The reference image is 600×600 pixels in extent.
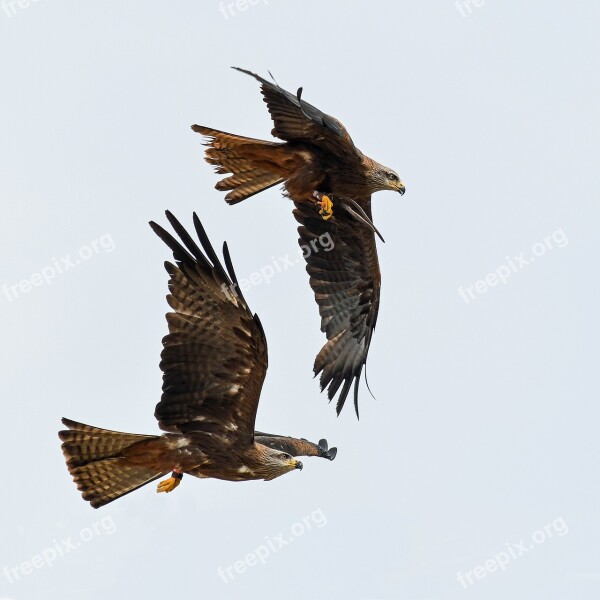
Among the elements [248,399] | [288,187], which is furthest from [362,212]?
[248,399]

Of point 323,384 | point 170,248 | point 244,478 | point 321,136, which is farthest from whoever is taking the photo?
point 323,384

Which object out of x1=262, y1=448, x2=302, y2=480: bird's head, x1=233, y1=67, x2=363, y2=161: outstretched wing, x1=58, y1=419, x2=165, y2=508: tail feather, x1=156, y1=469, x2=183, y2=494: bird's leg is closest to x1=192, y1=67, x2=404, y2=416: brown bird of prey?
x1=233, y1=67, x2=363, y2=161: outstretched wing

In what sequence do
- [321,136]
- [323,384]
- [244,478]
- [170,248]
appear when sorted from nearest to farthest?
[170,248], [244,478], [321,136], [323,384]

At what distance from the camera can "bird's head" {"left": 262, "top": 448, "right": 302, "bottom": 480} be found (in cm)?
1522

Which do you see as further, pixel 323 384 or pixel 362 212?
pixel 323 384

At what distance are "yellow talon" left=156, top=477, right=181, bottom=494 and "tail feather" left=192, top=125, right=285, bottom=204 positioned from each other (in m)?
3.64

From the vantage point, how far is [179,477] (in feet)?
50.4

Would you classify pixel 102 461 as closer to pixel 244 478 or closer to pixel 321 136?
pixel 244 478

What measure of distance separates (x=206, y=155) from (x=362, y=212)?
6.24 feet

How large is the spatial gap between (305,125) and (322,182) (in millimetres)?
705

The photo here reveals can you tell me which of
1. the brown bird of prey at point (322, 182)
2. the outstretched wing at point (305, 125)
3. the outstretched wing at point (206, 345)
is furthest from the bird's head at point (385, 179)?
the outstretched wing at point (206, 345)

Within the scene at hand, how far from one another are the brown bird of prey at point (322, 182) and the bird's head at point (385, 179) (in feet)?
0.04

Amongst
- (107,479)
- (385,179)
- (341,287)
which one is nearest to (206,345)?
(107,479)

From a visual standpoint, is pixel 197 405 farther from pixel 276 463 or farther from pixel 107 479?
pixel 107 479
